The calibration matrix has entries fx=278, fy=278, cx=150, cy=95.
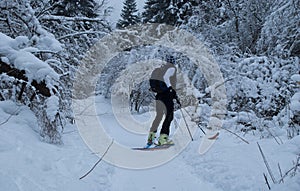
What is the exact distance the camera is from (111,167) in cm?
420

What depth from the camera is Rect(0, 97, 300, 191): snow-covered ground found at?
9.08 ft

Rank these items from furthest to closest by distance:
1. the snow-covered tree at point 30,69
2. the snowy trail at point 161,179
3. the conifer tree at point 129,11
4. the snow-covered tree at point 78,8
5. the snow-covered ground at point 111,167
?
the conifer tree at point 129,11, the snow-covered tree at point 78,8, the snow-covered tree at point 30,69, the snowy trail at point 161,179, the snow-covered ground at point 111,167

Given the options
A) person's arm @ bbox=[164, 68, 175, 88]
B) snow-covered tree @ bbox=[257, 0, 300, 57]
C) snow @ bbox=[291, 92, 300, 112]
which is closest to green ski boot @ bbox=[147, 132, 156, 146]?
person's arm @ bbox=[164, 68, 175, 88]

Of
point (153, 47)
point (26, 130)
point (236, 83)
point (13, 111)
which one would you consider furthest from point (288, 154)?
point (153, 47)

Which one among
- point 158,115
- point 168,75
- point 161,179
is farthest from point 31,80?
point 158,115

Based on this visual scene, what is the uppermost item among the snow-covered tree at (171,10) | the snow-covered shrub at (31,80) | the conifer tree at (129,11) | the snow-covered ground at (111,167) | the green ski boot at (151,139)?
the conifer tree at (129,11)

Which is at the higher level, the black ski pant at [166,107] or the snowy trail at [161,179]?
the black ski pant at [166,107]

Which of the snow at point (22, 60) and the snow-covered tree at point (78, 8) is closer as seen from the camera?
the snow at point (22, 60)

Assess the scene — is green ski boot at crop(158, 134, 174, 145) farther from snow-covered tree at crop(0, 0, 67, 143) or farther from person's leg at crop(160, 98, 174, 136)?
snow-covered tree at crop(0, 0, 67, 143)

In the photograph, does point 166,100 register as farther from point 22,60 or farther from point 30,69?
point 22,60

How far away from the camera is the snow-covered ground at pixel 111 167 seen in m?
2.77

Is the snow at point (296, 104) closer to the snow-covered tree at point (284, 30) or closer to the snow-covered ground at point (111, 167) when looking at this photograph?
the snow-covered ground at point (111, 167)

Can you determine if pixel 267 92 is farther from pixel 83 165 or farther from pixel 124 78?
pixel 124 78

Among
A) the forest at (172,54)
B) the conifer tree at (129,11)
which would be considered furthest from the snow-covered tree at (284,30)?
the conifer tree at (129,11)
